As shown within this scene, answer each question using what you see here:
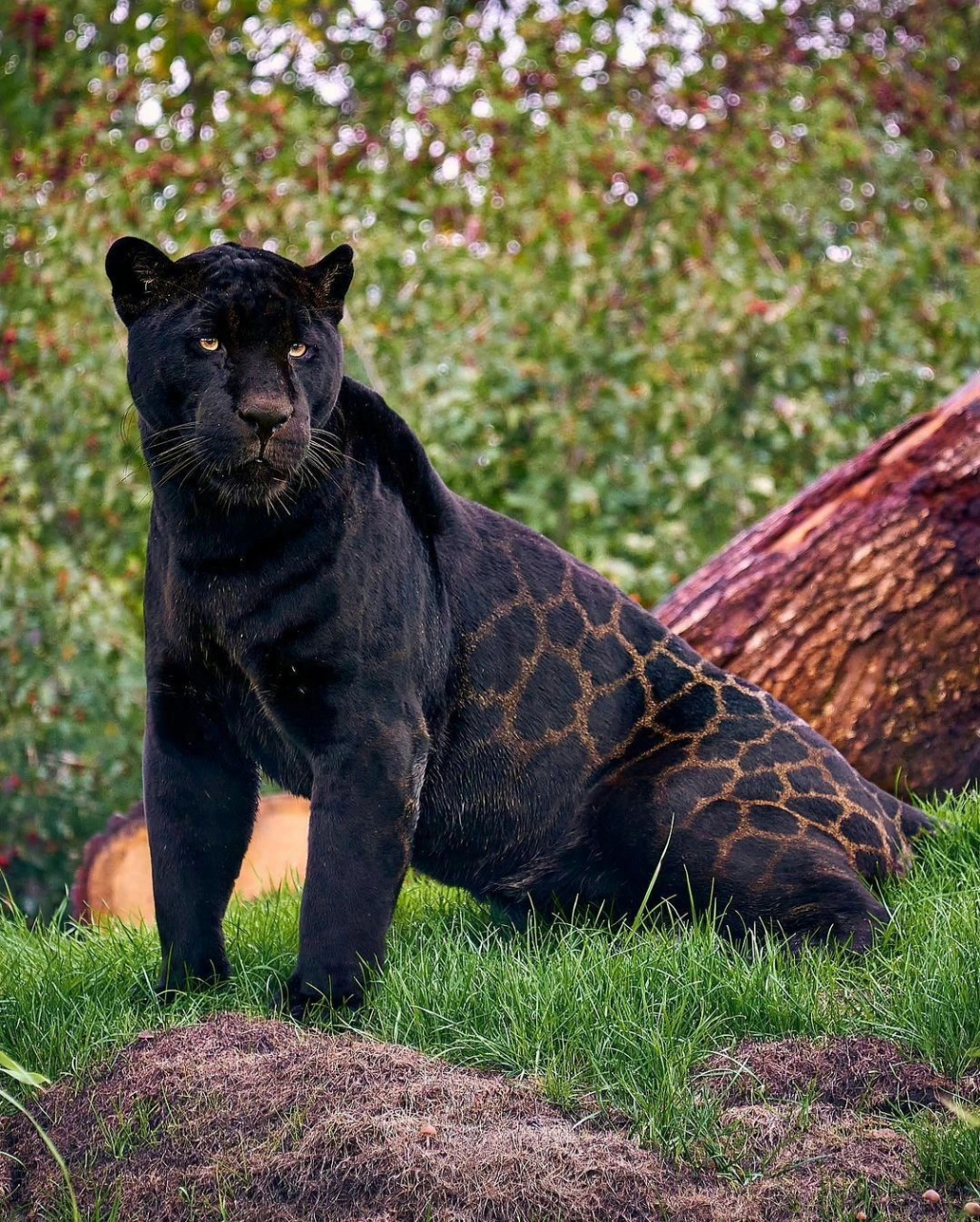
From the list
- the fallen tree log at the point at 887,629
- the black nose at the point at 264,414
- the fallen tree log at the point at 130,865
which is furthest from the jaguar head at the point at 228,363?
the fallen tree log at the point at 130,865

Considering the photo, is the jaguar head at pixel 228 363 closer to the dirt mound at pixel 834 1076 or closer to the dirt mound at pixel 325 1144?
the dirt mound at pixel 325 1144

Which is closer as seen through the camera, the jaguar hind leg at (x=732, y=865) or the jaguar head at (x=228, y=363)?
the jaguar head at (x=228, y=363)

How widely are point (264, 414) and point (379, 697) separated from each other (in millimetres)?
657

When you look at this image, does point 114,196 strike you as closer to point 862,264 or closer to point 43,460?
point 43,460

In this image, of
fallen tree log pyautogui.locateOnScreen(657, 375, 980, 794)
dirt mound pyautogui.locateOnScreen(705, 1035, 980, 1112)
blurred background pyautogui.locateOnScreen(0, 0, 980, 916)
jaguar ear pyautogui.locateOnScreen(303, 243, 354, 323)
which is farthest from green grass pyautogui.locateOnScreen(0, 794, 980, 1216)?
blurred background pyautogui.locateOnScreen(0, 0, 980, 916)

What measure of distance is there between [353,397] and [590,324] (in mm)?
4017

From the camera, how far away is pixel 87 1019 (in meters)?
3.10

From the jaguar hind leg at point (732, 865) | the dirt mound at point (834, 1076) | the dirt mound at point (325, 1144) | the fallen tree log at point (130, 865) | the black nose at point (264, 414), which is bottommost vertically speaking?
the fallen tree log at point (130, 865)

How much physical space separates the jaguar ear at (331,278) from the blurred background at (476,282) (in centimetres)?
337

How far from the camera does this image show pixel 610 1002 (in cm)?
307

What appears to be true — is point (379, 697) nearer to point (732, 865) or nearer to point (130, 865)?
point (732, 865)

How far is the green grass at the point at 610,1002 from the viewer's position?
112 inches

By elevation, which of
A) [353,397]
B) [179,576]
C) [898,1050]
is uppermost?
[353,397]

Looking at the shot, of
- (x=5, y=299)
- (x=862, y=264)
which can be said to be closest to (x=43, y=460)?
(x=5, y=299)
